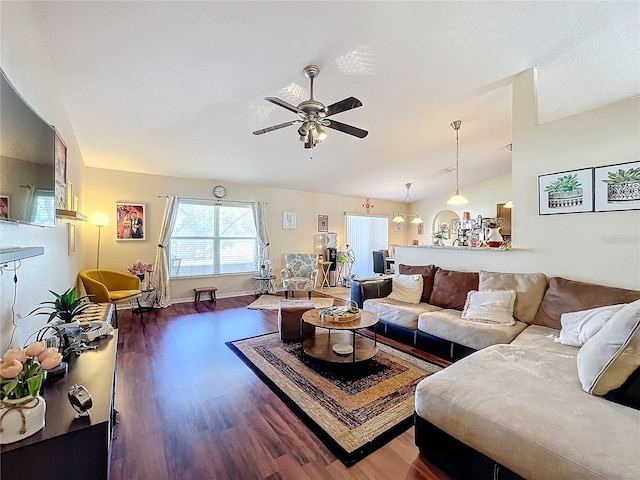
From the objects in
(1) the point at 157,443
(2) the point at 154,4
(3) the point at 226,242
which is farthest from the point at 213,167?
(1) the point at 157,443

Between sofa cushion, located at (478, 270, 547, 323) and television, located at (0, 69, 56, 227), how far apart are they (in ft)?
12.1

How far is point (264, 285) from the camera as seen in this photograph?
6.07m

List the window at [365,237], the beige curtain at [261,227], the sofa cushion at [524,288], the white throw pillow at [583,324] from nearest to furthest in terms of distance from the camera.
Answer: the white throw pillow at [583,324]
the sofa cushion at [524,288]
the beige curtain at [261,227]
the window at [365,237]

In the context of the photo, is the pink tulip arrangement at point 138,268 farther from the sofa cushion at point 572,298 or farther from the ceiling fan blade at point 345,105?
the sofa cushion at point 572,298

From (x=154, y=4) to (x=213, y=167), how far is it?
3151mm

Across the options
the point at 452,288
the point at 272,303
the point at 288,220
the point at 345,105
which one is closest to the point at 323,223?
the point at 288,220

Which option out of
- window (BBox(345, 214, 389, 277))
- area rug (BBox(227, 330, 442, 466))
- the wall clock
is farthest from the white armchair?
area rug (BBox(227, 330, 442, 466))

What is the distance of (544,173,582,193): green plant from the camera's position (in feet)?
9.00

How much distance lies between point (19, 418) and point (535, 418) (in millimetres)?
1982

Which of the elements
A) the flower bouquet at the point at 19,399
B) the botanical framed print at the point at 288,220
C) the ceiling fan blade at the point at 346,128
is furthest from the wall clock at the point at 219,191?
the flower bouquet at the point at 19,399

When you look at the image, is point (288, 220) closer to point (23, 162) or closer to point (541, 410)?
point (23, 162)

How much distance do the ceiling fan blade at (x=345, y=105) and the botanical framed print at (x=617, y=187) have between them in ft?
7.73

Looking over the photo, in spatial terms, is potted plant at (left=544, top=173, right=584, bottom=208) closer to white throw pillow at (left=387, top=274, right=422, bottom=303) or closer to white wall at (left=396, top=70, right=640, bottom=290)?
white wall at (left=396, top=70, right=640, bottom=290)

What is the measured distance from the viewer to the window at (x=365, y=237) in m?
7.84
